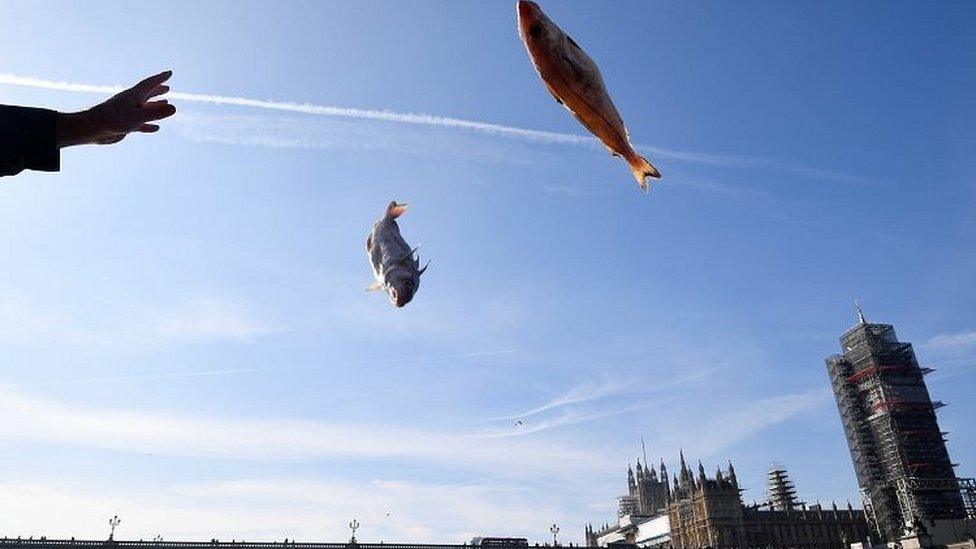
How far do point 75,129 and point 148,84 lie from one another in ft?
1.22

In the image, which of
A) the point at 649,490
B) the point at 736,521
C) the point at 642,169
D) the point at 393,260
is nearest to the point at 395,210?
the point at 393,260

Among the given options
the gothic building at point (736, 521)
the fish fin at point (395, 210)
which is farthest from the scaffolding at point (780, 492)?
the fish fin at point (395, 210)

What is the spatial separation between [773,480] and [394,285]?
125m

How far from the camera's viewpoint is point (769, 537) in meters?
92.2

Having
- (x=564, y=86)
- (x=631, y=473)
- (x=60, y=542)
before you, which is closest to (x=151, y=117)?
(x=564, y=86)

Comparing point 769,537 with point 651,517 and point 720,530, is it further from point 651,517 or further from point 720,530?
point 651,517

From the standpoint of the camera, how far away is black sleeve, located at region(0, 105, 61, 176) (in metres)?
2.03

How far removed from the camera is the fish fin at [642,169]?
4.62 meters

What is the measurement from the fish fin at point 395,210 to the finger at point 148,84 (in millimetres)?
5631

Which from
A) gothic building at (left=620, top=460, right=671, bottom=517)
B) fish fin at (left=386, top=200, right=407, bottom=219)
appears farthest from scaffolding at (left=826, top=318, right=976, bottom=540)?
fish fin at (left=386, top=200, right=407, bottom=219)

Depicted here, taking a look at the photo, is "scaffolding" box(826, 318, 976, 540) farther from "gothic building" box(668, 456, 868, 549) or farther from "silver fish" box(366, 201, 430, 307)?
"silver fish" box(366, 201, 430, 307)

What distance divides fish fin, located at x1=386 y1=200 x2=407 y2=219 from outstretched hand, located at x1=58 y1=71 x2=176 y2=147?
18.2ft

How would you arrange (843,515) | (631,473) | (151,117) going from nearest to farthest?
(151,117), (843,515), (631,473)

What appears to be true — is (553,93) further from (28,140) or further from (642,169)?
(28,140)
